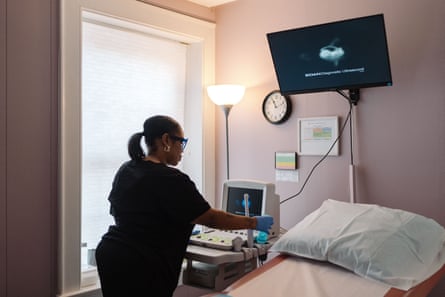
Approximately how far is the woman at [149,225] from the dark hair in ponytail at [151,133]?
0.01 metres

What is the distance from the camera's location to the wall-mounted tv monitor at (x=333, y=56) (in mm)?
2242

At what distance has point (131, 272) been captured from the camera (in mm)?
1833

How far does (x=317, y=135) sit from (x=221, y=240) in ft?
3.43

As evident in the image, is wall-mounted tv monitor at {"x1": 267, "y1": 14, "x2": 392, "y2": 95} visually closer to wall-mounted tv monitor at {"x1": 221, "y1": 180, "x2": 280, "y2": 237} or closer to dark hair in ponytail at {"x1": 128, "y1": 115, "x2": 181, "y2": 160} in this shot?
wall-mounted tv monitor at {"x1": 221, "y1": 180, "x2": 280, "y2": 237}

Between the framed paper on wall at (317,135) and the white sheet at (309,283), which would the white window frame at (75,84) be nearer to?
the framed paper on wall at (317,135)

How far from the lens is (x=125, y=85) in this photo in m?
2.99

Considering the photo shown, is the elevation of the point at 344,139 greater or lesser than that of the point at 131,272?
greater

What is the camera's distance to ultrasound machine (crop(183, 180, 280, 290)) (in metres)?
2.03

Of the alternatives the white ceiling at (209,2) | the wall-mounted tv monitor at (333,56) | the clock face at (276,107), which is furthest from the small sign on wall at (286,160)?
the white ceiling at (209,2)

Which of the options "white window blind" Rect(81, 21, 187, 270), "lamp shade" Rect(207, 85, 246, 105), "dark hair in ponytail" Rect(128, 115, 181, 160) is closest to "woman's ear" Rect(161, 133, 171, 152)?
"dark hair in ponytail" Rect(128, 115, 181, 160)

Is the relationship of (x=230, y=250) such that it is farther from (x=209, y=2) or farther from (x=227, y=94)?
(x=209, y=2)

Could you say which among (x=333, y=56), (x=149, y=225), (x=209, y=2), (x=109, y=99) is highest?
(x=209, y=2)

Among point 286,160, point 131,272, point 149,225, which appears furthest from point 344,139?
point 131,272

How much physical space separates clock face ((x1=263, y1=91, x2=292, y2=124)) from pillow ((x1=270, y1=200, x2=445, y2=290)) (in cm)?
92
